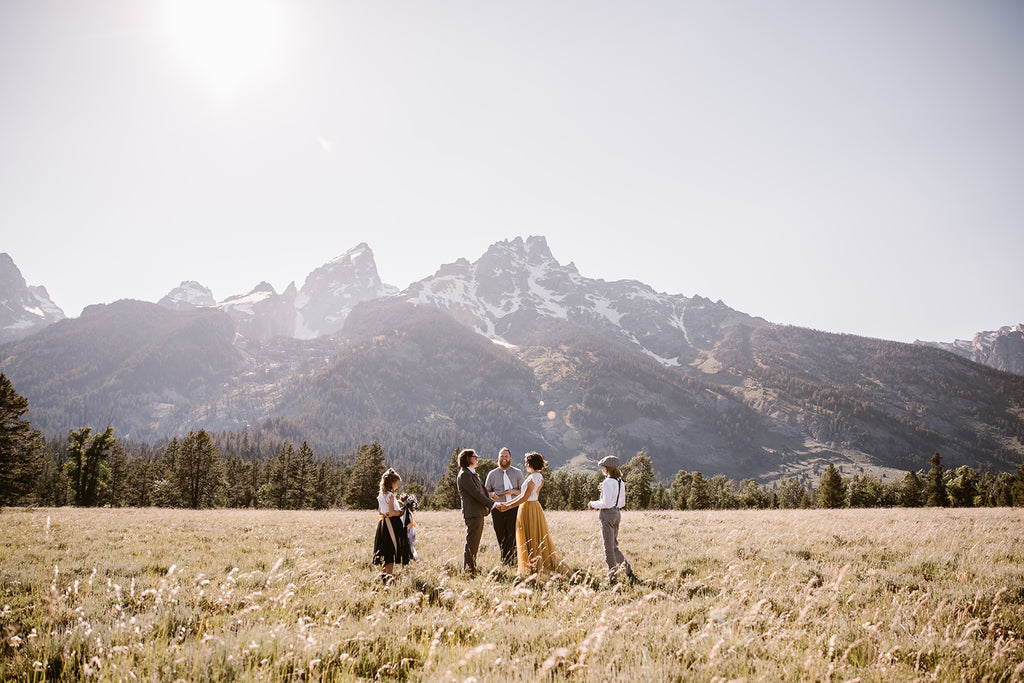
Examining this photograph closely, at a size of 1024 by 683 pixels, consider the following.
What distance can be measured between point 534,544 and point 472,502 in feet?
5.65

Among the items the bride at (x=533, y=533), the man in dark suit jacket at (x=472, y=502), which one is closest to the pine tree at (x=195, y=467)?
the man in dark suit jacket at (x=472, y=502)

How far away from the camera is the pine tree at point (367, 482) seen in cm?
5366

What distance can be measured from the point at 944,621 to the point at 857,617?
110cm

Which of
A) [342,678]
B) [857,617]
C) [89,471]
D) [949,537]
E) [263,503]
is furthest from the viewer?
[263,503]

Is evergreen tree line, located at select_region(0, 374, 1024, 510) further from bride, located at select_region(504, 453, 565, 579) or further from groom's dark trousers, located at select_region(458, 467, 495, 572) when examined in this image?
bride, located at select_region(504, 453, 565, 579)

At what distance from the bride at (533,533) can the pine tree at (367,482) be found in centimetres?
4614

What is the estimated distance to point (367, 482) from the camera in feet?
176

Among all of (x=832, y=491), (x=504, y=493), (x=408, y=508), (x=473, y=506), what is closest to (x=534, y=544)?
(x=504, y=493)

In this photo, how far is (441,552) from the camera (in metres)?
11.8

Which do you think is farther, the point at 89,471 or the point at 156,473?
the point at 156,473

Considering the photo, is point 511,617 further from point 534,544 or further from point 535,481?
point 535,481

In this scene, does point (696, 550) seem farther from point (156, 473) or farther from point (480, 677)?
point (156, 473)

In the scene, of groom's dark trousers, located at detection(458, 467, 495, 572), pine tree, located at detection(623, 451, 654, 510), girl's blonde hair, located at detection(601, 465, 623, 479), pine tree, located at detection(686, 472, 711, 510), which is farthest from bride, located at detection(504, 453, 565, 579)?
pine tree, located at detection(686, 472, 711, 510)

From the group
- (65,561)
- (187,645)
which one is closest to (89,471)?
(65,561)
